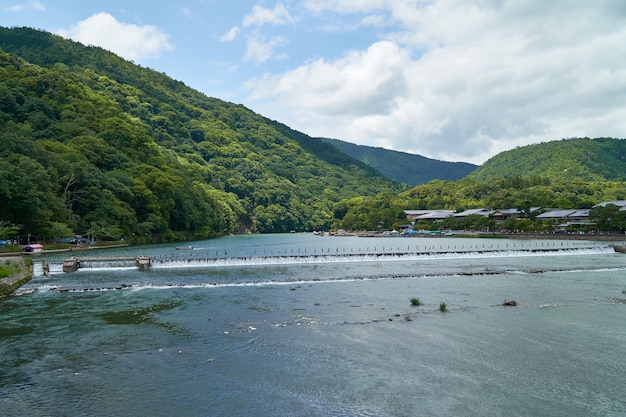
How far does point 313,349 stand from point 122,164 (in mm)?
68371

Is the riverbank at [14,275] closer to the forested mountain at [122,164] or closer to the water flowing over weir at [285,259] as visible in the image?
the water flowing over weir at [285,259]

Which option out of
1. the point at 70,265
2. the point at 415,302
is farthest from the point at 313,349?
the point at 70,265

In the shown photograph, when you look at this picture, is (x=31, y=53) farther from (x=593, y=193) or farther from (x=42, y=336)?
(x=593, y=193)

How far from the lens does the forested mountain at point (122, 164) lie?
5382 cm

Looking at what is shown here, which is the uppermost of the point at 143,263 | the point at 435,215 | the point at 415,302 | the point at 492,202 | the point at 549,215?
the point at 492,202

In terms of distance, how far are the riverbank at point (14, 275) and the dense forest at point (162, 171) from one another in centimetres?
1425

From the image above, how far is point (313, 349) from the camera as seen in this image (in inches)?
552

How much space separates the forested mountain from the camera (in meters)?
53.8

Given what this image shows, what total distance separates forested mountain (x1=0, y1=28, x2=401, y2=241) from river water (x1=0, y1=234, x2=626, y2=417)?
31.9m

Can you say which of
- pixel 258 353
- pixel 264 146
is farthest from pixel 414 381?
pixel 264 146

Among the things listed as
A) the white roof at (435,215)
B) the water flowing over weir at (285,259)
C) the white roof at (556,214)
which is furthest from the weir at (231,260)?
the white roof at (435,215)

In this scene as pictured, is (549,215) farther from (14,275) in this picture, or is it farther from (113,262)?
(14,275)

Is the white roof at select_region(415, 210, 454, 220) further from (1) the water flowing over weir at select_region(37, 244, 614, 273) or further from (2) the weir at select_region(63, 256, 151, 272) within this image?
(2) the weir at select_region(63, 256, 151, 272)

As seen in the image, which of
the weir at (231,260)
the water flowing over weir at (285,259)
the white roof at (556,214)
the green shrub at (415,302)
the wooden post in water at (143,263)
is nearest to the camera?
the green shrub at (415,302)
